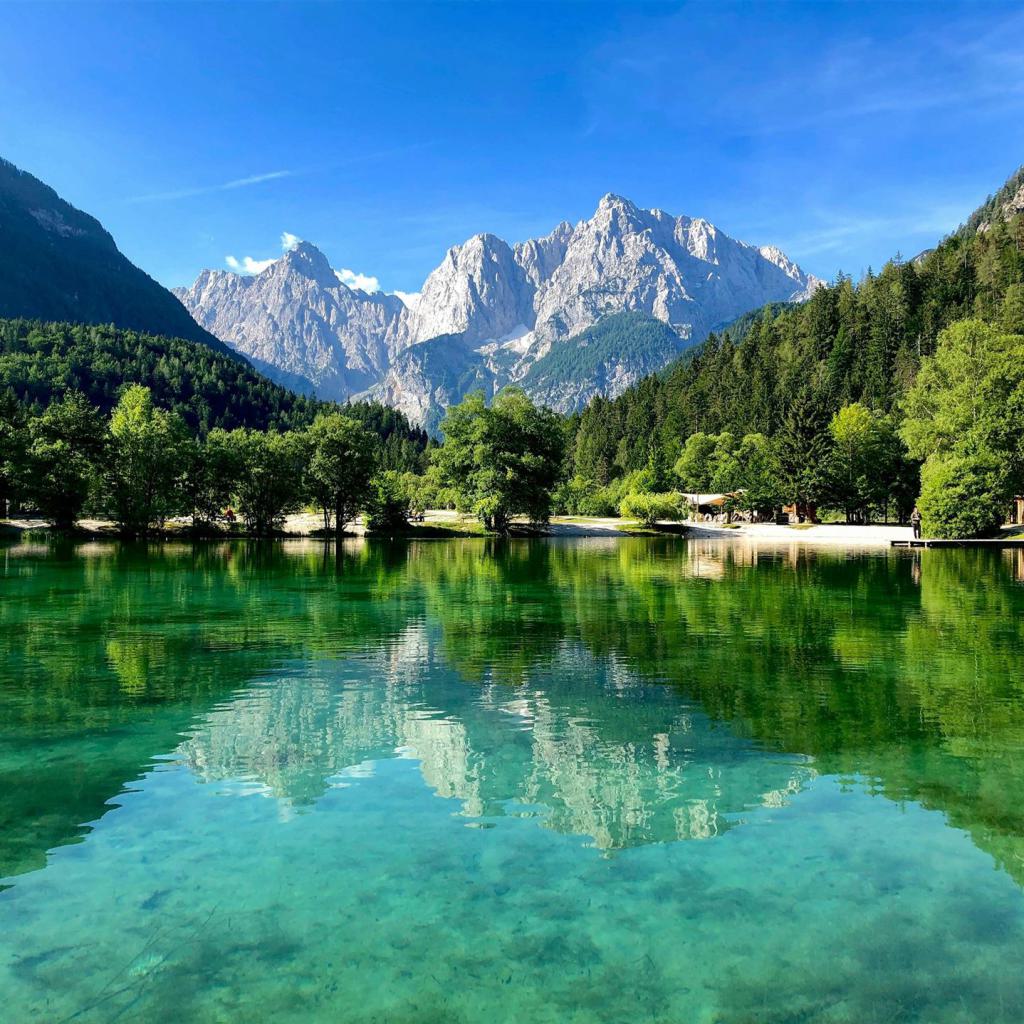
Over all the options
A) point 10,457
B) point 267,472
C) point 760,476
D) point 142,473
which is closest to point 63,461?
point 10,457

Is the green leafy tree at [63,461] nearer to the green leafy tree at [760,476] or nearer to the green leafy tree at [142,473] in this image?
the green leafy tree at [142,473]

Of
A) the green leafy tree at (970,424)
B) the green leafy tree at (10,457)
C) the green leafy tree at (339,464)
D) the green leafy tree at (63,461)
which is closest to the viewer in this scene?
the green leafy tree at (970,424)

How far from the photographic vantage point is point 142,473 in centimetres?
8394

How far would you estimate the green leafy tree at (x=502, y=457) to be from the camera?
296ft

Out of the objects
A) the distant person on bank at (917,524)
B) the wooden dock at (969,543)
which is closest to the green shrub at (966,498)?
the wooden dock at (969,543)

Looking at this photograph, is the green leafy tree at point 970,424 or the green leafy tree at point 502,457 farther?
the green leafy tree at point 502,457

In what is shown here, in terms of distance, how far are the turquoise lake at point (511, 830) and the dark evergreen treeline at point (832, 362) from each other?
4387 inches

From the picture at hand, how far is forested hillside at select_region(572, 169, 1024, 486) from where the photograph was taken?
149625 millimetres

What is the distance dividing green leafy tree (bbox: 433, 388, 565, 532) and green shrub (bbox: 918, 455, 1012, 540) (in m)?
41.6

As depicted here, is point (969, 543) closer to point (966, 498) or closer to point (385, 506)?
point (966, 498)

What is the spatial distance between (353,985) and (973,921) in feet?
19.8

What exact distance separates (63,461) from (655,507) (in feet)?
259

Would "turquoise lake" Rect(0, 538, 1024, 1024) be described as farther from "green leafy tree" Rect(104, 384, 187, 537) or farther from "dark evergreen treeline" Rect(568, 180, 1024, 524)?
"dark evergreen treeline" Rect(568, 180, 1024, 524)

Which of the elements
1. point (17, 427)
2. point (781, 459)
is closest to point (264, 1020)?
point (17, 427)
